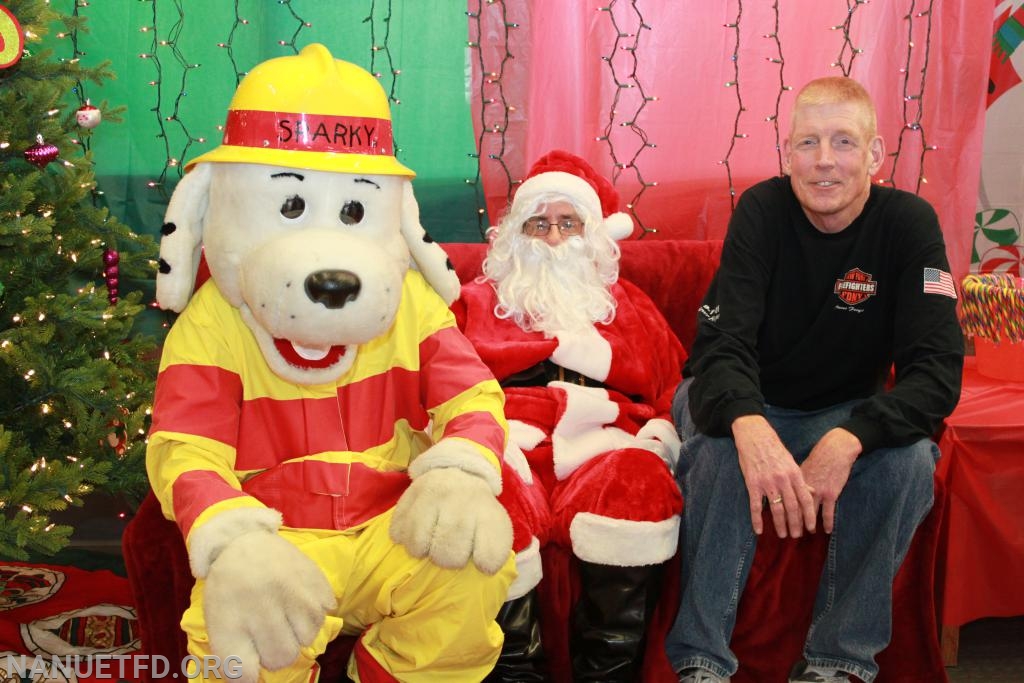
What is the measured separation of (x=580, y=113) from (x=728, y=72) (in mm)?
489

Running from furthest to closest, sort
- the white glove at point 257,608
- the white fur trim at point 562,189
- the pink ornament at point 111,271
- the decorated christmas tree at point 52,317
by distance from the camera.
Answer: the white fur trim at point 562,189
the pink ornament at point 111,271
the decorated christmas tree at point 52,317
the white glove at point 257,608

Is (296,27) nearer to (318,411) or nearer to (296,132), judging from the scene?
(296,132)

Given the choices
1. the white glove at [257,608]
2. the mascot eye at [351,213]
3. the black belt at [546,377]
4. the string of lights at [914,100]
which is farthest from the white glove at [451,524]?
the string of lights at [914,100]

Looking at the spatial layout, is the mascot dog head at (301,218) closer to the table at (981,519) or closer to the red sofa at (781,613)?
the red sofa at (781,613)

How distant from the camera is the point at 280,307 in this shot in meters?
1.35

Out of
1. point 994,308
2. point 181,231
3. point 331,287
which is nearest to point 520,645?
point 331,287

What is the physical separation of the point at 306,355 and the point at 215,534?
0.34 m

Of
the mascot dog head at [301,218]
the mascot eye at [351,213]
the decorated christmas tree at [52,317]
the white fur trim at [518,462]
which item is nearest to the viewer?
the mascot dog head at [301,218]

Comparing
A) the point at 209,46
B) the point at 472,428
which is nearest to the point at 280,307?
the point at 472,428

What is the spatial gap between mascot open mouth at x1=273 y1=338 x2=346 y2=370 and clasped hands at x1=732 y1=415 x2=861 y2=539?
810mm

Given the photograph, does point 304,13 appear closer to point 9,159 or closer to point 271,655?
point 9,159

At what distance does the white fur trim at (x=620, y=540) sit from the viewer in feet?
5.84

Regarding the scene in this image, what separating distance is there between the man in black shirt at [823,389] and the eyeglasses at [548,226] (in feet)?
1.68

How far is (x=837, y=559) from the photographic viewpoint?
1814mm
